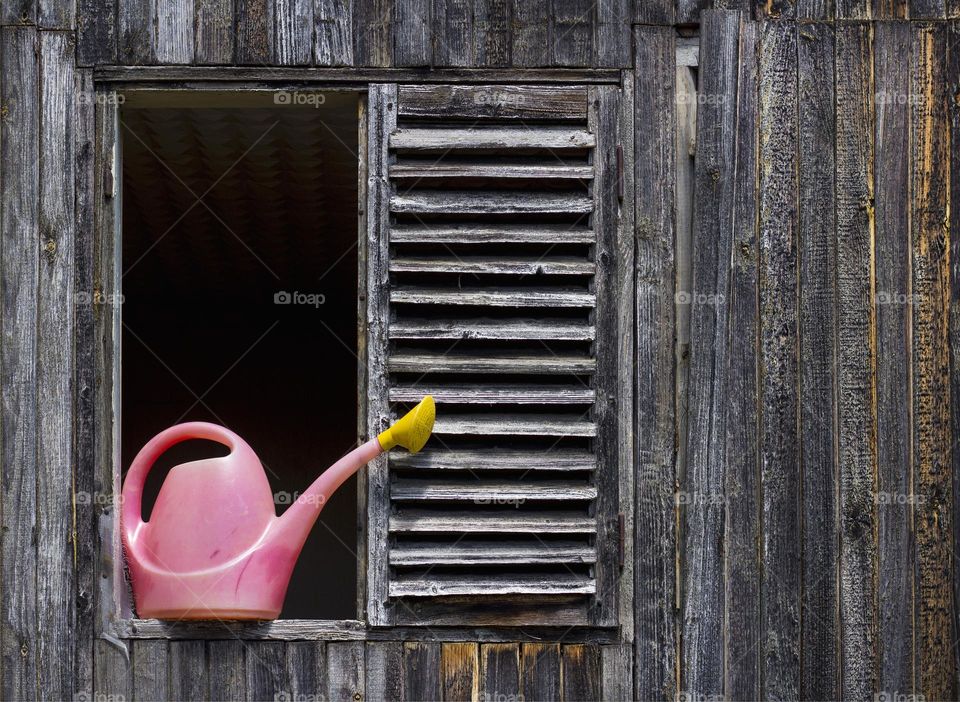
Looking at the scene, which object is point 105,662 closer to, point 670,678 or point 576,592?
point 576,592

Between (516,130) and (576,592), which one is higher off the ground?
(516,130)

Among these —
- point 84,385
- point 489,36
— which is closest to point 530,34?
point 489,36

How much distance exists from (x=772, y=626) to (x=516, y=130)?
1.66 metres

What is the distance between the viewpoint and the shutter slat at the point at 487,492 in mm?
3979

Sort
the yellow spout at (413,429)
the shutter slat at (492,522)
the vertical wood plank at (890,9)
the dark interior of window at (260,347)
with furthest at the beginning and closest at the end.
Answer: the dark interior of window at (260,347) < the vertical wood plank at (890,9) < the shutter slat at (492,522) < the yellow spout at (413,429)

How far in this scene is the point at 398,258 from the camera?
407cm

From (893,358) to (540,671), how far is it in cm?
141

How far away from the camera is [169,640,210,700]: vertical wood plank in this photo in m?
3.93

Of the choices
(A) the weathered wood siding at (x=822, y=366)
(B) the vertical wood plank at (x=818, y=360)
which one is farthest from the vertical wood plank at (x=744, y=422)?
(B) the vertical wood plank at (x=818, y=360)

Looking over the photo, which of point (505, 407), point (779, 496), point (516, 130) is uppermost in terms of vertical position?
point (516, 130)

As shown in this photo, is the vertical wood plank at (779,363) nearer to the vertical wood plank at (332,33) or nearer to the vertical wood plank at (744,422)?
the vertical wood plank at (744,422)

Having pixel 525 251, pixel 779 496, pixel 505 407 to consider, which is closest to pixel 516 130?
pixel 525 251

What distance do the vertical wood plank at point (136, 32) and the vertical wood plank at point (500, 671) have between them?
6.69ft

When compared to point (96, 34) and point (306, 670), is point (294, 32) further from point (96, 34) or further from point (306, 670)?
point (306, 670)
